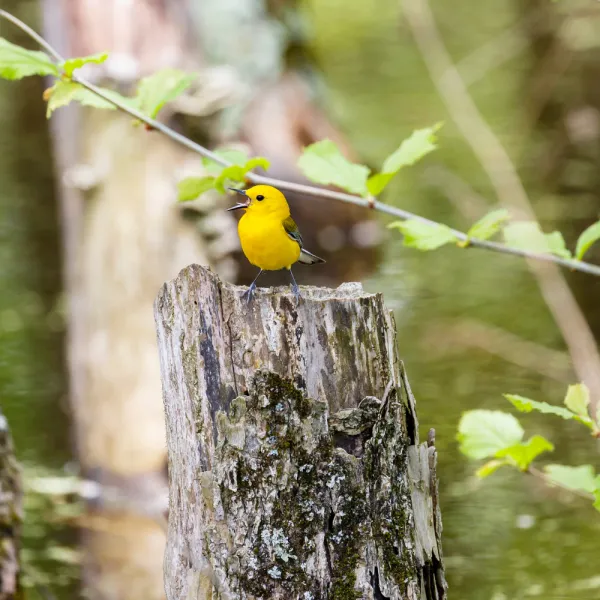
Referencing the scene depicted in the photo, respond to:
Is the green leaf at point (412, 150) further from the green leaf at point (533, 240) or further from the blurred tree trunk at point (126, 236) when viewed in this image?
the blurred tree trunk at point (126, 236)

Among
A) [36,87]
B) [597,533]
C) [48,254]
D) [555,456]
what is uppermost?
[36,87]

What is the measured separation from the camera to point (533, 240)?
8.23 ft

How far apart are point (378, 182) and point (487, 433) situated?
0.69 metres

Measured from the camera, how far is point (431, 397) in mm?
5496

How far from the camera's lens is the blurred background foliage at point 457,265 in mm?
4273

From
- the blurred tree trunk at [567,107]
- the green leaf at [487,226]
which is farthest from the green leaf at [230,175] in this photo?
the blurred tree trunk at [567,107]

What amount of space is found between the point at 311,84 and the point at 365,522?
6.16 metres

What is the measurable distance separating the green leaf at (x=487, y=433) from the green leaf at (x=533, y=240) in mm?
424

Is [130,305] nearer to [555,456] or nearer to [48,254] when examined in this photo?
[555,456]

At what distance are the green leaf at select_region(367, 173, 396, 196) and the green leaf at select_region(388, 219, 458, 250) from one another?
3.7 inches

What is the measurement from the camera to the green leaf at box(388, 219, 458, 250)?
94.4 inches

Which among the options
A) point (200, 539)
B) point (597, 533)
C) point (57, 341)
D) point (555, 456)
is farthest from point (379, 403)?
point (57, 341)

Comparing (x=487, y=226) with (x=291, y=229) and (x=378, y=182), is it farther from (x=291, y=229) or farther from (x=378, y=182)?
(x=291, y=229)

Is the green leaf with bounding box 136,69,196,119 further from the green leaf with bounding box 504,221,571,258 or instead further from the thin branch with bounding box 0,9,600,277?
the green leaf with bounding box 504,221,571,258
